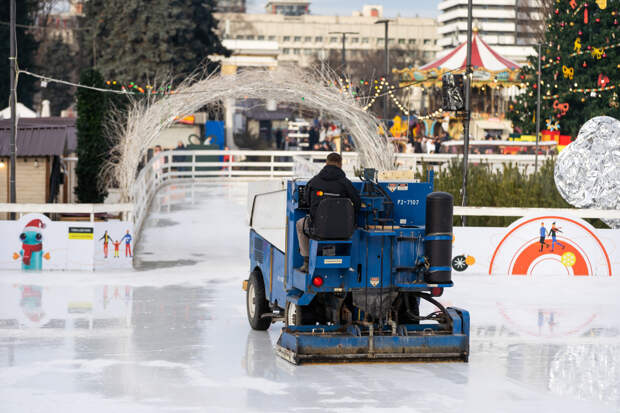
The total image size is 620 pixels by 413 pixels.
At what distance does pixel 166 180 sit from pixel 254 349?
26194 millimetres

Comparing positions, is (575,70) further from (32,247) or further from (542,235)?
(32,247)

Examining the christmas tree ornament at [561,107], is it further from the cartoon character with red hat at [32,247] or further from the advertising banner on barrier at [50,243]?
the cartoon character with red hat at [32,247]

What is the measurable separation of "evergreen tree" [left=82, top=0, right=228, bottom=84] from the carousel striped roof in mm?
11683

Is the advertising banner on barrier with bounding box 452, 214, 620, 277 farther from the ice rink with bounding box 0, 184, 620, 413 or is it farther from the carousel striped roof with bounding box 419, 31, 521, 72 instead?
the carousel striped roof with bounding box 419, 31, 521, 72

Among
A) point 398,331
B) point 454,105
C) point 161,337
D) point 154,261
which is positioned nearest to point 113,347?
point 161,337

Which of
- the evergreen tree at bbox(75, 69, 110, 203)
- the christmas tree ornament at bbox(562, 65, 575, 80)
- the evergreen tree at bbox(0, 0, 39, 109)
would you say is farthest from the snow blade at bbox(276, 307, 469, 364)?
the evergreen tree at bbox(0, 0, 39, 109)

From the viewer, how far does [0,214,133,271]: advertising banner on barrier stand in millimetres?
18453

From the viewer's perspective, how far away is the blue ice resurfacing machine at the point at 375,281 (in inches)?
421

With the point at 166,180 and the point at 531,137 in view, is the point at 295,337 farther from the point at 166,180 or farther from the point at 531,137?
the point at 531,137

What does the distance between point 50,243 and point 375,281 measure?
927 cm

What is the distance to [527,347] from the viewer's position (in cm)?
1225

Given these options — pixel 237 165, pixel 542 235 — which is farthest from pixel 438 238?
pixel 237 165

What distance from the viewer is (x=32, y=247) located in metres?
18.5

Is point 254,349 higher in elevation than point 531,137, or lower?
lower
